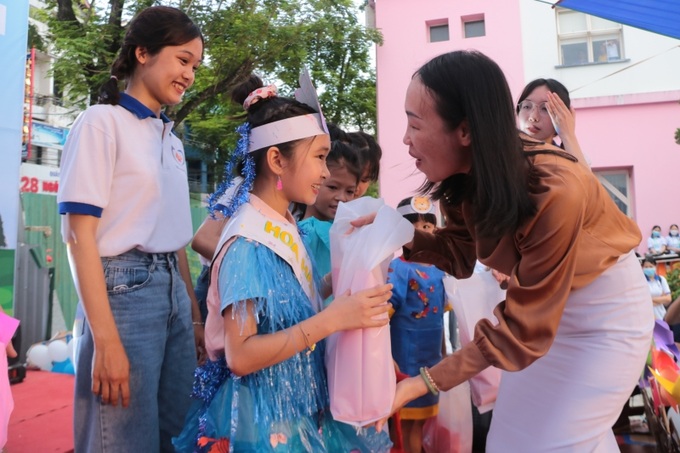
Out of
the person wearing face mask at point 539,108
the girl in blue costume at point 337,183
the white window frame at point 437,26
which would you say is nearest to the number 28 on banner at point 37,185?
the white window frame at point 437,26

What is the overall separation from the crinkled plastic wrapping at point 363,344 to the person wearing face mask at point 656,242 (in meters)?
9.55

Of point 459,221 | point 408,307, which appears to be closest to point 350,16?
point 408,307

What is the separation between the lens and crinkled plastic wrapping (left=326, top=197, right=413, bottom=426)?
4.34 feet

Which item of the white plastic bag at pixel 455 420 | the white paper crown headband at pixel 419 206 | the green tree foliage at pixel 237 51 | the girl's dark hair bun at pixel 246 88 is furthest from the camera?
the green tree foliage at pixel 237 51

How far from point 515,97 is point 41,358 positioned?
946 centimetres

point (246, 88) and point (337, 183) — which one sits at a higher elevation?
point (246, 88)

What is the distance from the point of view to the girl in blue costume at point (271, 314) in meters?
1.34

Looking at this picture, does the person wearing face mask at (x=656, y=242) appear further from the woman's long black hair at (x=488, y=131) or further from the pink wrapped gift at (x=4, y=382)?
the pink wrapped gift at (x=4, y=382)

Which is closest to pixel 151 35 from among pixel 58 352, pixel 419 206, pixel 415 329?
pixel 419 206

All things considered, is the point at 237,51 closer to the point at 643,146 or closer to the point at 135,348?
the point at 135,348

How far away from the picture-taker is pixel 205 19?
7.39m

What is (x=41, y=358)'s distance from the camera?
4883 millimetres

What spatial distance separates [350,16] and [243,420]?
10390mm

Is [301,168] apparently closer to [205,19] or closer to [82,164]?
[82,164]
